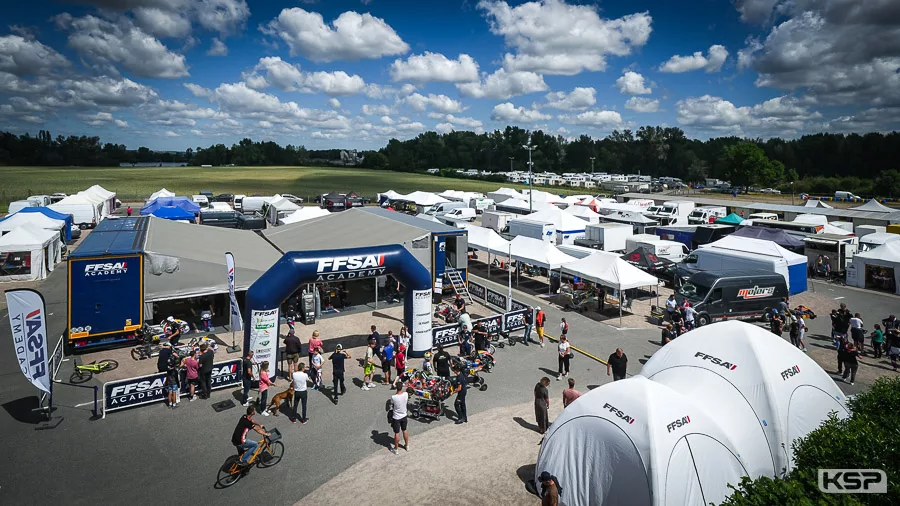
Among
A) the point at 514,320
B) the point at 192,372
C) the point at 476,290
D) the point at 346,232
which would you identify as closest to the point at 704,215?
the point at 476,290

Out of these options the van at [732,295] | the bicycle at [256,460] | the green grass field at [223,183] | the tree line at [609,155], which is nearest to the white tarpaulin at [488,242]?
the van at [732,295]

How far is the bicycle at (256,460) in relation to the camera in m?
8.91

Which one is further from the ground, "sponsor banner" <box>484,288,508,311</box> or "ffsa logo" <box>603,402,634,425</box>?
"ffsa logo" <box>603,402,634,425</box>

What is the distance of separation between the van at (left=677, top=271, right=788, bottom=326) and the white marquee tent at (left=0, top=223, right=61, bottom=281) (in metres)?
28.5

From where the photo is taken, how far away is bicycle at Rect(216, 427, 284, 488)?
8.91 metres

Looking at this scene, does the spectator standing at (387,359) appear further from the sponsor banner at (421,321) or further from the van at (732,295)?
the van at (732,295)

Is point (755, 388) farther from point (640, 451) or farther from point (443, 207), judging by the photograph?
point (443, 207)

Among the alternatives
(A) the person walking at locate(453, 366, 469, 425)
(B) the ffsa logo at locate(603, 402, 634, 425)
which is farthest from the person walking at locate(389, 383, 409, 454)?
(B) the ffsa logo at locate(603, 402, 634, 425)

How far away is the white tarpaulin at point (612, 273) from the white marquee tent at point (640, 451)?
10759 millimetres

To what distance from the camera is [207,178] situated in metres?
98.1

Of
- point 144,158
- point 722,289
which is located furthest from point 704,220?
point 144,158

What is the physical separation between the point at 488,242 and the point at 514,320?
9055 millimetres

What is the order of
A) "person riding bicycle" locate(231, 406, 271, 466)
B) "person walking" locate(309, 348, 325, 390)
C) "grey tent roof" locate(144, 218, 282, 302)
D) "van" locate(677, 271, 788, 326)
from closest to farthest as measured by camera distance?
"person riding bicycle" locate(231, 406, 271, 466)
"person walking" locate(309, 348, 325, 390)
"grey tent roof" locate(144, 218, 282, 302)
"van" locate(677, 271, 788, 326)

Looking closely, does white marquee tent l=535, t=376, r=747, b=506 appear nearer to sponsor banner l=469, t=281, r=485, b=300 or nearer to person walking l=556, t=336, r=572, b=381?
person walking l=556, t=336, r=572, b=381
